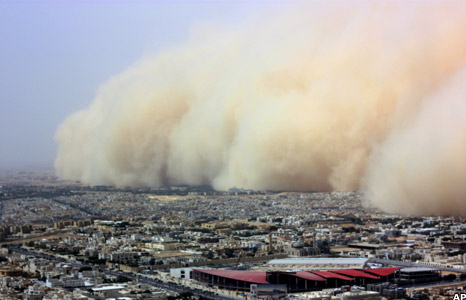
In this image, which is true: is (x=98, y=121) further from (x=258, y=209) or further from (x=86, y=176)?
(x=258, y=209)

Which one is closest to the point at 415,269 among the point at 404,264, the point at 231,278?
the point at 404,264

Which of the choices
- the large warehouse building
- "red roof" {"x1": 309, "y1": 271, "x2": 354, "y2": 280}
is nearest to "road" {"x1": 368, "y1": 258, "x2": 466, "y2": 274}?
the large warehouse building

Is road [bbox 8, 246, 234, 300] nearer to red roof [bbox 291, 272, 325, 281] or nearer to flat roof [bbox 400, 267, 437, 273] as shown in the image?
red roof [bbox 291, 272, 325, 281]

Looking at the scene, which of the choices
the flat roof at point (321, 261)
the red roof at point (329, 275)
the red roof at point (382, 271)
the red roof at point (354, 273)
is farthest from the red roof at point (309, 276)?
the flat roof at point (321, 261)

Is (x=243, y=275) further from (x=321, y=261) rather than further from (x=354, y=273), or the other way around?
(x=321, y=261)

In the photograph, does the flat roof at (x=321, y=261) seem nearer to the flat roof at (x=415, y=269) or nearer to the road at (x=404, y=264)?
the road at (x=404, y=264)
